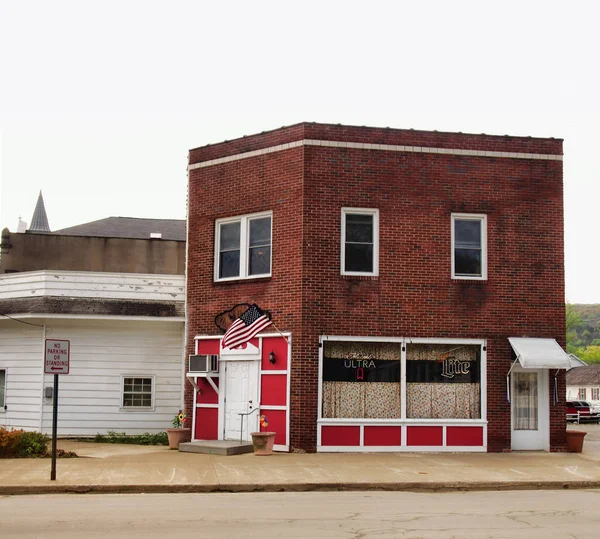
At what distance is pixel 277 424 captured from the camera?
19969 mm

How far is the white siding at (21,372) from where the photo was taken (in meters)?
22.8

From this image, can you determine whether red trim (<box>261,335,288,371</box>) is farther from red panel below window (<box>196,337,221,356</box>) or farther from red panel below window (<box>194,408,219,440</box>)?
red panel below window (<box>194,408,219,440</box>)

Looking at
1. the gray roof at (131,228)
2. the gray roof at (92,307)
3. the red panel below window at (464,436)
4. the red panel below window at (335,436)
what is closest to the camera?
the red panel below window at (335,436)

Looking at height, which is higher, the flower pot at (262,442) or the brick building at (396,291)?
the brick building at (396,291)

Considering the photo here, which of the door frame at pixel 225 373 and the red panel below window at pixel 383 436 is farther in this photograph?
the door frame at pixel 225 373

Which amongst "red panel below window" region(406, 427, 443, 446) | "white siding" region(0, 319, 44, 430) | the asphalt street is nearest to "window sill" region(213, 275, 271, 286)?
"red panel below window" region(406, 427, 443, 446)

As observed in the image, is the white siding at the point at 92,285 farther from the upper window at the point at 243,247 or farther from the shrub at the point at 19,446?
the shrub at the point at 19,446

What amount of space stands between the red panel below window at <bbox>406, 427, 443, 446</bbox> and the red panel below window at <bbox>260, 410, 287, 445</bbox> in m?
2.85

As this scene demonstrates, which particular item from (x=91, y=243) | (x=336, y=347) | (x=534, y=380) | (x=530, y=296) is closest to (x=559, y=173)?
(x=530, y=296)

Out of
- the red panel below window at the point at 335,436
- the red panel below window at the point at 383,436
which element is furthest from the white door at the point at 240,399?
the red panel below window at the point at 383,436

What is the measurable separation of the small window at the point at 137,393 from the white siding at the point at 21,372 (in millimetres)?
2218

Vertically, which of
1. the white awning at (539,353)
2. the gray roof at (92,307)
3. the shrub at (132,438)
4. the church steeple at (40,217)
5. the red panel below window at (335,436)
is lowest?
the shrub at (132,438)

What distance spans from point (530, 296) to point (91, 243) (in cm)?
1856

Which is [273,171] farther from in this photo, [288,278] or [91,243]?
[91,243]
